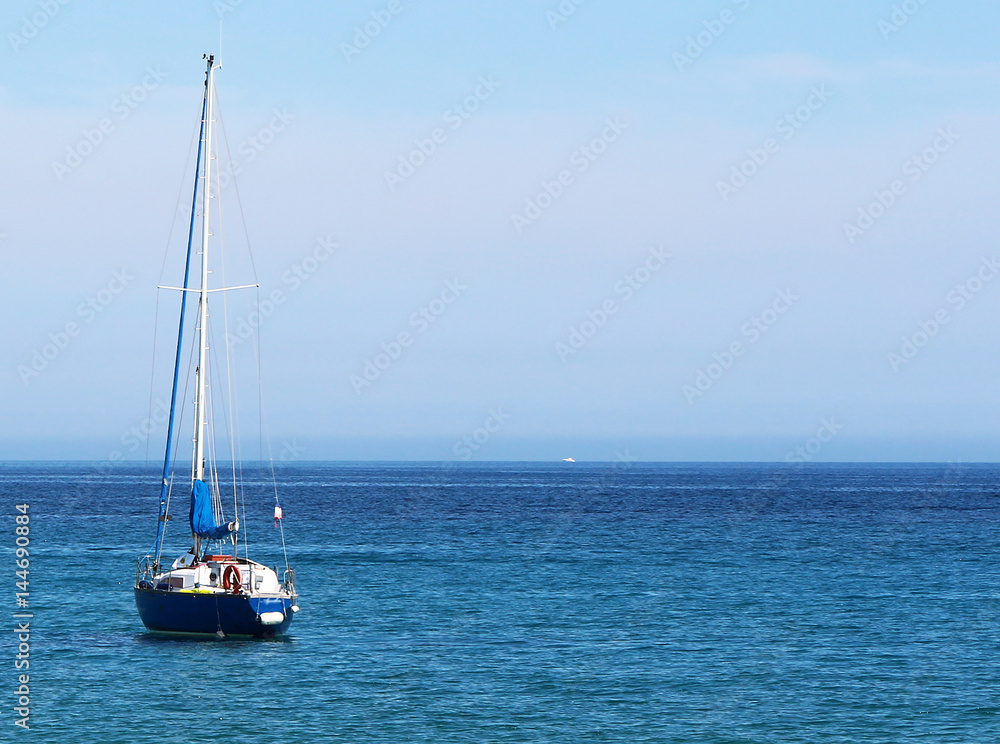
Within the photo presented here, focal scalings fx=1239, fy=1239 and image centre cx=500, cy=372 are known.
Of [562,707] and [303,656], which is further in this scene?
[303,656]

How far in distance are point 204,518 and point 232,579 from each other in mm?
2887

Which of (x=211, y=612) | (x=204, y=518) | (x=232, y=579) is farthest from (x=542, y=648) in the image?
(x=204, y=518)

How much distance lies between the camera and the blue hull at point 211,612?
161 feet

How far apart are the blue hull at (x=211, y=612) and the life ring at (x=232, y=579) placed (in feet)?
1.59

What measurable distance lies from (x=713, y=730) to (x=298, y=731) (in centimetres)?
1259

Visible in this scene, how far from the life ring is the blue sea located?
2.38 metres

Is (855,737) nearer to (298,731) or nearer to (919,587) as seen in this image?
(298,731)

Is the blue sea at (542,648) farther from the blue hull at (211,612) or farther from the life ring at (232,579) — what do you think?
the life ring at (232,579)

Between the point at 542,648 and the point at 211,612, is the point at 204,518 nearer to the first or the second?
the point at 211,612

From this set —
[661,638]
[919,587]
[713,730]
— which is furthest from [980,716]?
[919,587]

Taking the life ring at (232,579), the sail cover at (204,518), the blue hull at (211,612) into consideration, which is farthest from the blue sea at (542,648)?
the sail cover at (204,518)

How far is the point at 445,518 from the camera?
13612 centimetres

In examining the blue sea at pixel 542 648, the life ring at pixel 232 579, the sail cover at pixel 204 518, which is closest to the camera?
the blue sea at pixel 542 648

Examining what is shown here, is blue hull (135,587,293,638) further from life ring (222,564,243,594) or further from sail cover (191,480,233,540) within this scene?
sail cover (191,480,233,540)
